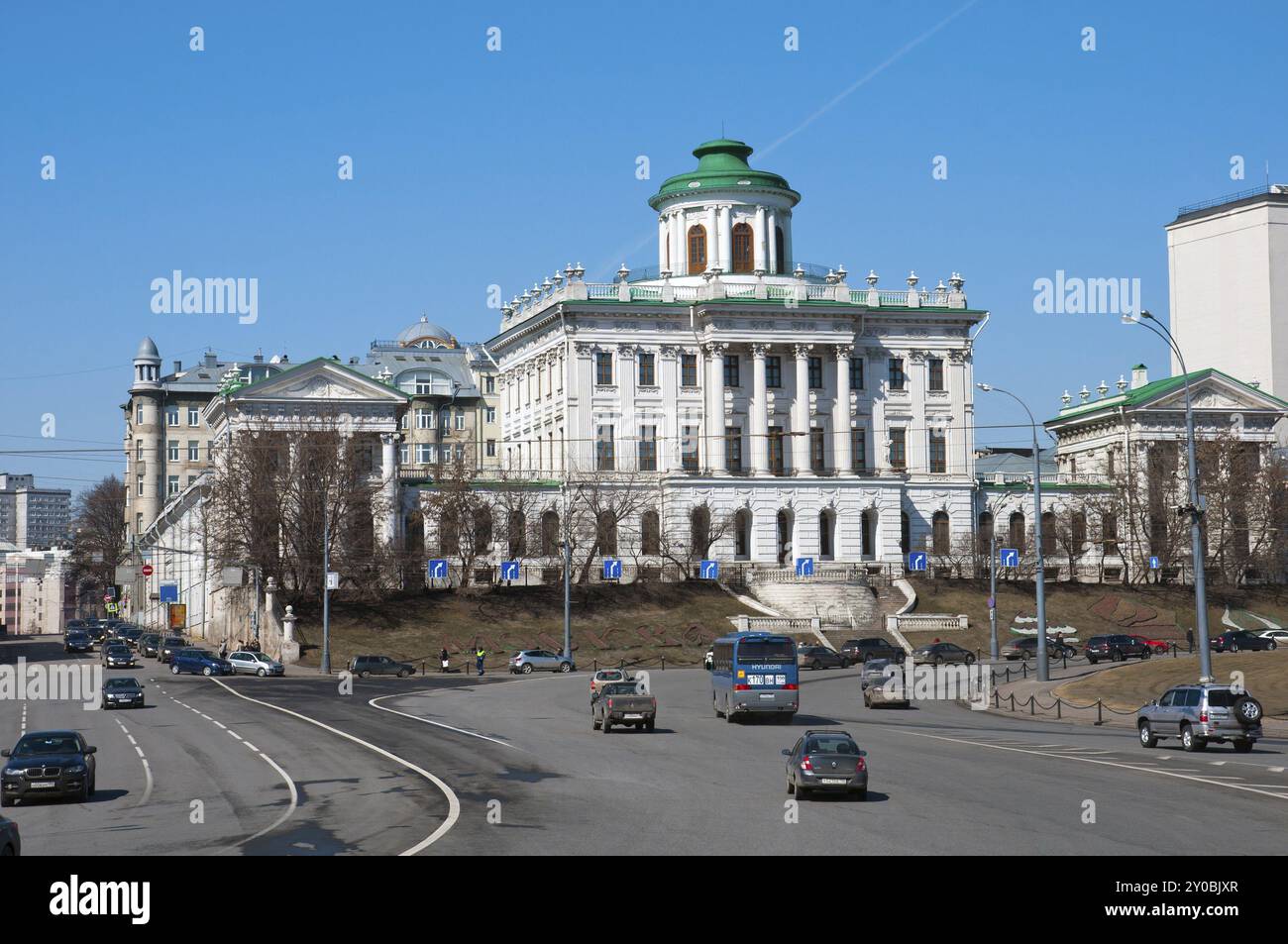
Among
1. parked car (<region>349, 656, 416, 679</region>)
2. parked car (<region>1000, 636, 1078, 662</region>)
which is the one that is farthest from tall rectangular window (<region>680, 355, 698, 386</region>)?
parked car (<region>349, 656, 416, 679</region>)

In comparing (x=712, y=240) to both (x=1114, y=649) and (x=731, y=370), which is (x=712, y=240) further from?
(x=1114, y=649)

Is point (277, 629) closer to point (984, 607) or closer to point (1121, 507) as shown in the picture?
point (984, 607)

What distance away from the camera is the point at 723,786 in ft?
114

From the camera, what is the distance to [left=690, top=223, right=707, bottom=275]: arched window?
118 metres

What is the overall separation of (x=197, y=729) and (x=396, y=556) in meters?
48.4

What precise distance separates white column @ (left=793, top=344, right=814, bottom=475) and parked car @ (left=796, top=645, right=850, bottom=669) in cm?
2563

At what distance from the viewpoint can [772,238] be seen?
117 m

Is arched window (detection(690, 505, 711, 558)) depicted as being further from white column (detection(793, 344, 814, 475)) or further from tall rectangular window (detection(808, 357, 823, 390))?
tall rectangular window (detection(808, 357, 823, 390))

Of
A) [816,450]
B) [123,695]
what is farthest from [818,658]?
[123,695]

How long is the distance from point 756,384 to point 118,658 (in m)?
45.4

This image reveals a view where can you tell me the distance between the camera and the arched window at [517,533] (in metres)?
106

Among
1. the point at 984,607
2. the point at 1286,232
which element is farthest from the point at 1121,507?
the point at 1286,232

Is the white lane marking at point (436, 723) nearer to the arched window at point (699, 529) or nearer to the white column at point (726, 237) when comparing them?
the arched window at point (699, 529)

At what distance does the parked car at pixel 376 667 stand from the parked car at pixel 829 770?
55028 millimetres
